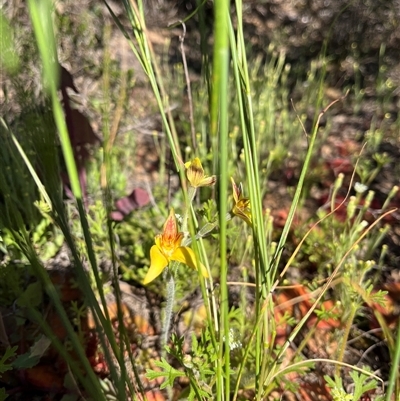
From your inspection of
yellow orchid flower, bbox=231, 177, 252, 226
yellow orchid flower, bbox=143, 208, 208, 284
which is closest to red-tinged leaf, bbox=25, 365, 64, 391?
yellow orchid flower, bbox=143, 208, 208, 284

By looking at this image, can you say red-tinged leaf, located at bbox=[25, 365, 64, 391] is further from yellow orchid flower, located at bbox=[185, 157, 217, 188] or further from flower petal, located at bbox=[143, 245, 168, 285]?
yellow orchid flower, located at bbox=[185, 157, 217, 188]

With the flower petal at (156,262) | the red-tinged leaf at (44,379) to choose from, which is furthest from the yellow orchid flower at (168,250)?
the red-tinged leaf at (44,379)

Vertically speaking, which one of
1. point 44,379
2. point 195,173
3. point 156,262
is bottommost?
point 44,379

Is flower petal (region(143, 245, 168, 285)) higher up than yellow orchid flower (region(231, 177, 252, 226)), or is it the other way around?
yellow orchid flower (region(231, 177, 252, 226))

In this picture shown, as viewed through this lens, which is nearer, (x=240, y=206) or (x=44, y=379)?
(x=240, y=206)

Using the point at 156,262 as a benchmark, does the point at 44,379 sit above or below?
below

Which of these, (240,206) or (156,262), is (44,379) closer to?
(156,262)

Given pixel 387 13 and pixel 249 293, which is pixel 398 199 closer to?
pixel 249 293

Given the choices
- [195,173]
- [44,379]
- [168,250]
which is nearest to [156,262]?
[168,250]

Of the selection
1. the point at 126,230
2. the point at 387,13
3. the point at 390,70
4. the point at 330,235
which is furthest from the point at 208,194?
the point at 387,13
